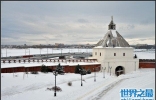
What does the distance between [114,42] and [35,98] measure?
2684cm

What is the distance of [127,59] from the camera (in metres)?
42.3

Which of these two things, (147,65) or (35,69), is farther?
(147,65)

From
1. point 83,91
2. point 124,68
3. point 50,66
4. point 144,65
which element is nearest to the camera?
point 83,91

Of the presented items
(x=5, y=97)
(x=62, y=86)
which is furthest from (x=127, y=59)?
Answer: (x=5, y=97)

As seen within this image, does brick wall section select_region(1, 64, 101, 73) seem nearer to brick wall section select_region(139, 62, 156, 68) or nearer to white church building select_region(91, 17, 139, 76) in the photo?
white church building select_region(91, 17, 139, 76)

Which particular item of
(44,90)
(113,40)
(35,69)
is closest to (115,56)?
(113,40)

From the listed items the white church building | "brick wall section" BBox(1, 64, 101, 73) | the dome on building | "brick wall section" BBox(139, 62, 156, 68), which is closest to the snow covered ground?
"brick wall section" BBox(1, 64, 101, 73)

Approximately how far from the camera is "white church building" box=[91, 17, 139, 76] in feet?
135

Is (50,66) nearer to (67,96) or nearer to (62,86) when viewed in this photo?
(62,86)

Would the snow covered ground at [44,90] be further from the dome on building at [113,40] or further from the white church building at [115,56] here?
the dome on building at [113,40]

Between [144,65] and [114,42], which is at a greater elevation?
[114,42]

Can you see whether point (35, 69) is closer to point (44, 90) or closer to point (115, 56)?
point (44, 90)

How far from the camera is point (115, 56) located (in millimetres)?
42250

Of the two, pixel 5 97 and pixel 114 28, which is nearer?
pixel 5 97
